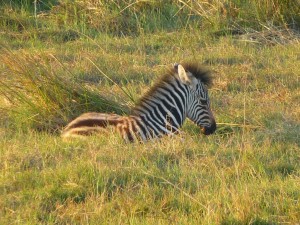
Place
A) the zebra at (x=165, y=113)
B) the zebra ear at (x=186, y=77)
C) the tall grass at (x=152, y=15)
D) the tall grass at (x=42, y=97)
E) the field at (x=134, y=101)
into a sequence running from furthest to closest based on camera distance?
the tall grass at (x=152, y=15), the tall grass at (x=42, y=97), the zebra ear at (x=186, y=77), the zebra at (x=165, y=113), the field at (x=134, y=101)

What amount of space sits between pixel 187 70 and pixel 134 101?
964 mm

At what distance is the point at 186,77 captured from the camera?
29.2ft

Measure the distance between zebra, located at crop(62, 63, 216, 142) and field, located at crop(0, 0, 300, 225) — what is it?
197 millimetres

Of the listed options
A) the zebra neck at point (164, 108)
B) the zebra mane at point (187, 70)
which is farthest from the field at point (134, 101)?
the zebra mane at point (187, 70)

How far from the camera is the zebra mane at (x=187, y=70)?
8.91 m

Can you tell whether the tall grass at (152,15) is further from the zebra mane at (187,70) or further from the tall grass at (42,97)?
the zebra mane at (187,70)

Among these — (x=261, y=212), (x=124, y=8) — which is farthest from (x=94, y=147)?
(x=124, y=8)

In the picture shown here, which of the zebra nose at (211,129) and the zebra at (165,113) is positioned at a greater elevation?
the zebra at (165,113)

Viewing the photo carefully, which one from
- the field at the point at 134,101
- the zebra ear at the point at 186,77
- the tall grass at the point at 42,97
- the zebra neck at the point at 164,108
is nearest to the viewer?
the field at the point at 134,101

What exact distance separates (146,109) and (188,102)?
51 cm

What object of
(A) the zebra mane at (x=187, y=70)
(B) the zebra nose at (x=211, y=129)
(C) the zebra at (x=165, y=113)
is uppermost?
(A) the zebra mane at (x=187, y=70)

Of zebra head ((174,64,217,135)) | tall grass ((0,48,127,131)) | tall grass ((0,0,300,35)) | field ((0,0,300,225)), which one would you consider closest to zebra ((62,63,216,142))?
zebra head ((174,64,217,135))

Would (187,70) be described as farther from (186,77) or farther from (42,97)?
(42,97)

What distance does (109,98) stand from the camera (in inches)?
387
